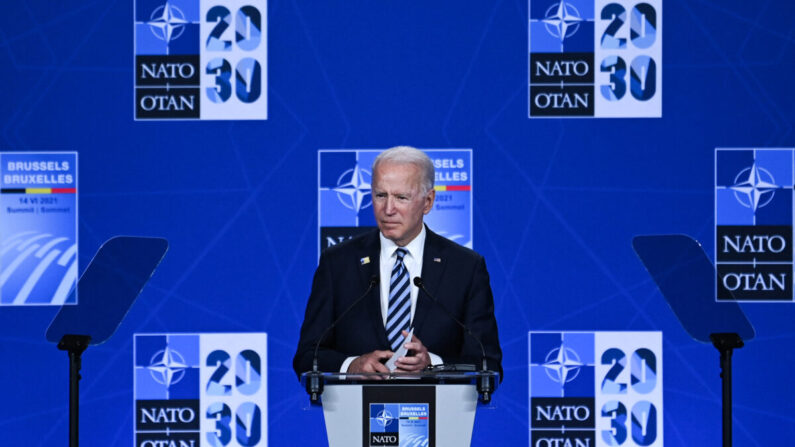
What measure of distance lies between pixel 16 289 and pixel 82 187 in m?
0.59

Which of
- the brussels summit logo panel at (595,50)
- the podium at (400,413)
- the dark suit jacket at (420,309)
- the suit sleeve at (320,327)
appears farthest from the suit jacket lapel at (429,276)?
the brussels summit logo panel at (595,50)

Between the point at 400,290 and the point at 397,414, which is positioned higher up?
the point at 400,290

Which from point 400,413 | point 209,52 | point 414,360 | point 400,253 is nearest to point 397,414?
point 400,413

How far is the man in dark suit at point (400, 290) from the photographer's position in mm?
2906

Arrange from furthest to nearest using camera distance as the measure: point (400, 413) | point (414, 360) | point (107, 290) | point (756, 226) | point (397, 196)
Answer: point (756, 226), point (107, 290), point (397, 196), point (414, 360), point (400, 413)

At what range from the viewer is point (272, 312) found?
14.2ft

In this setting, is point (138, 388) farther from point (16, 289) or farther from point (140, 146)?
point (140, 146)

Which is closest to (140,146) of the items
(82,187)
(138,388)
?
(82,187)

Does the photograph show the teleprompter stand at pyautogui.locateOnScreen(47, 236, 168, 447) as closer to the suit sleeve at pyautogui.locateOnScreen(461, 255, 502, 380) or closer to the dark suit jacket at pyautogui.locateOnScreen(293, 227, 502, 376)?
the dark suit jacket at pyautogui.locateOnScreen(293, 227, 502, 376)

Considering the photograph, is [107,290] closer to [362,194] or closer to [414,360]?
[362,194]

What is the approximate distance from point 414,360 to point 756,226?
2.45 metres

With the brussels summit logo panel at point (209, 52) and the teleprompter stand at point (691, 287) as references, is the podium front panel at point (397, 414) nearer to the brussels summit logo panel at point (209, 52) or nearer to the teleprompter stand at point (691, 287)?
the teleprompter stand at point (691, 287)

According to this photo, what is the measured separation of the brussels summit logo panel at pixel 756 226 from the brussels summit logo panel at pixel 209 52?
2291 millimetres

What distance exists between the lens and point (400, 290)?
2.98m
